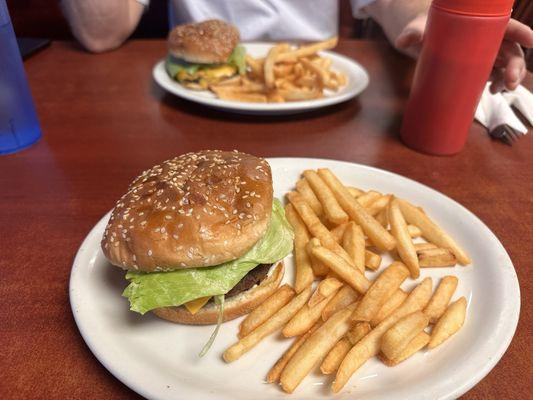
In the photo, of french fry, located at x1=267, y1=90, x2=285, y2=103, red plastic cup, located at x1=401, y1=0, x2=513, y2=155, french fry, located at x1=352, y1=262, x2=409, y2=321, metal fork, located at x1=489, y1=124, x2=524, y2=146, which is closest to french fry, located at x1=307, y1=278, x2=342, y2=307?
french fry, located at x1=352, y1=262, x2=409, y2=321

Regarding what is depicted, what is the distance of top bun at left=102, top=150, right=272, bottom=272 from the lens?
1.37m

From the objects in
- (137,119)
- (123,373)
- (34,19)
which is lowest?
(34,19)

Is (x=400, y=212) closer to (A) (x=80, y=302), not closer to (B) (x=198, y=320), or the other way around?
(B) (x=198, y=320)

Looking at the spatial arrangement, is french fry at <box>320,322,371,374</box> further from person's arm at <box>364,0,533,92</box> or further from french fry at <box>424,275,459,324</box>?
person's arm at <box>364,0,533,92</box>

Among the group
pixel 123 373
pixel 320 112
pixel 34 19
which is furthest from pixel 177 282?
pixel 34 19

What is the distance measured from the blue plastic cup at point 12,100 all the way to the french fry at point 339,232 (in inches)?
75.4

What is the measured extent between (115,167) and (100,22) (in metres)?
2.21

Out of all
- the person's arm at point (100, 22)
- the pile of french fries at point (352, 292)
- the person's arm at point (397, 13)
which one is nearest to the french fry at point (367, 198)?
the pile of french fries at point (352, 292)

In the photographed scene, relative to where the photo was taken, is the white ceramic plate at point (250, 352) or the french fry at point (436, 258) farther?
the french fry at point (436, 258)

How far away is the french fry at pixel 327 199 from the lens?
1755 millimetres

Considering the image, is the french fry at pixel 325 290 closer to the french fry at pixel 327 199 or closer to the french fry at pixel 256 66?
the french fry at pixel 327 199

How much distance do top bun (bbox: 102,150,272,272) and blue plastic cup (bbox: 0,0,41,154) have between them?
4.19ft

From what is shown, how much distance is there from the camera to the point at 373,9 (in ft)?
13.0

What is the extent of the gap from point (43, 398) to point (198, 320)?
0.51m
